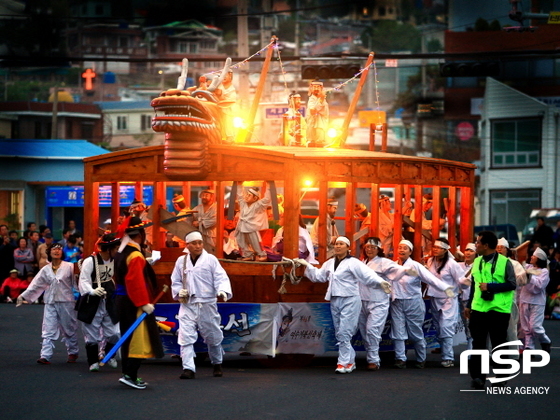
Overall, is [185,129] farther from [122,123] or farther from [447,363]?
[122,123]

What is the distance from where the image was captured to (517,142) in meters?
49.3

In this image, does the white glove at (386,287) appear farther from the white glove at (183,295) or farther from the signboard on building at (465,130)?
the signboard on building at (465,130)

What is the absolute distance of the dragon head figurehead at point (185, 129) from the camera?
14.6 metres

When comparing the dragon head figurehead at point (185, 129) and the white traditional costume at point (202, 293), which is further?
the dragon head figurehead at point (185, 129)

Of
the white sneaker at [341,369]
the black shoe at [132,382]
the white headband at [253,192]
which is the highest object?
the white headband at [253,192]

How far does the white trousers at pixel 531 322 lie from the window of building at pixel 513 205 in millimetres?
32879

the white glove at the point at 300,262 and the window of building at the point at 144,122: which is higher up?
the window of building at the point at 144,122

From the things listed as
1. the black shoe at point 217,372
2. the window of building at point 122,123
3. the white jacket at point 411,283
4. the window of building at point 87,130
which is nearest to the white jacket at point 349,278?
the white jacket at point 411,283

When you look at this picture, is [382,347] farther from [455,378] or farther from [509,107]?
[509,107]

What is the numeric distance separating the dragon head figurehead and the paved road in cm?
269

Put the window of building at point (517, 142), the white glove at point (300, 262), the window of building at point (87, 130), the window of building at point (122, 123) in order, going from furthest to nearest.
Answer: the window of building at point (122, 123)
the window of building at point (87, 130)
the window of building at point (517, 142)
the white glove at point (300, 262)

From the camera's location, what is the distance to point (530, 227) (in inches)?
1513

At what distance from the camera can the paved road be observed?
10.4m

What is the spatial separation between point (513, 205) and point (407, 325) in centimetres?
3587
